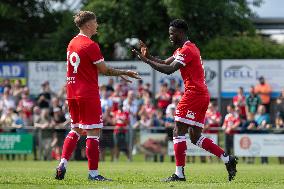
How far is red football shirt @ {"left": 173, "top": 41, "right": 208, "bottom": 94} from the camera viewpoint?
1423 centimetres

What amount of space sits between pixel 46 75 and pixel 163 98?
538 cm

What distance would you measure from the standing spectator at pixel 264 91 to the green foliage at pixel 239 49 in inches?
208

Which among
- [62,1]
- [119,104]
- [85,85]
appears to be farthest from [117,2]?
[85,85]

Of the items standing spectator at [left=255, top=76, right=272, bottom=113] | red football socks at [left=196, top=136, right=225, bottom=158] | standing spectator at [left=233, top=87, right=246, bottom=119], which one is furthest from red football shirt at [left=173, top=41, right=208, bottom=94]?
standing spectator at [left=255, top=76, right=272, bottom=113]

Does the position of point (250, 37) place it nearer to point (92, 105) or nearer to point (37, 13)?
point (37, 13)

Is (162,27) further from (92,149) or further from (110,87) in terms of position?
(92,149)

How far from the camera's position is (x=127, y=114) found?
1112 inches

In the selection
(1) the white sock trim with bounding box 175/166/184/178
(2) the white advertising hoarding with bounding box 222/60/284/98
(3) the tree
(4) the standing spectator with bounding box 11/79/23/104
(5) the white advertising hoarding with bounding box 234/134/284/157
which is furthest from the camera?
(3) the tree

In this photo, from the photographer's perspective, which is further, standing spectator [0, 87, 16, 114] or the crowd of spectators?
standing spectator [0, 87, 16, 114]

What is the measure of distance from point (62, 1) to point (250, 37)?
8.51m

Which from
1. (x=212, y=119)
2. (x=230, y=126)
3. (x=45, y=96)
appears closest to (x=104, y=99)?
(x=45, y=96)

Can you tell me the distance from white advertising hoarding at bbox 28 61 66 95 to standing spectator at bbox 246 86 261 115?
7258 millimetres

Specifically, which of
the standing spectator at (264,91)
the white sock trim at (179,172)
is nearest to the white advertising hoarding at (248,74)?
the standing spectator at (264,91)

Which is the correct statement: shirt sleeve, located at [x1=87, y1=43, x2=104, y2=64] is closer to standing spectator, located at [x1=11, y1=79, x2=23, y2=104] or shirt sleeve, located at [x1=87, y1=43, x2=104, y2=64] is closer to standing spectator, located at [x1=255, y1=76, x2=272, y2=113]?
standing spectator, located at [x1=255, y1=76, x2=272, y2=113]
